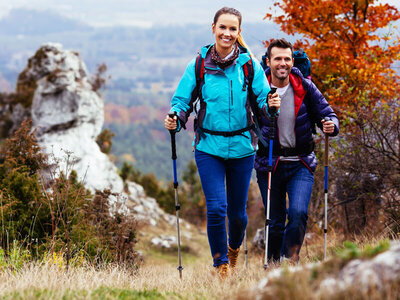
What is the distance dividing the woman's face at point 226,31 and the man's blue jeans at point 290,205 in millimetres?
1496

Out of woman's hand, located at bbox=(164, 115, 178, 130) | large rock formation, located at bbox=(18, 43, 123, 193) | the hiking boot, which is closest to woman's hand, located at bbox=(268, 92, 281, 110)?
woman's hand, located at bbox=(164, 115, 178, 130)

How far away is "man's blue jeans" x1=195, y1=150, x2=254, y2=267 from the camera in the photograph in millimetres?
4879

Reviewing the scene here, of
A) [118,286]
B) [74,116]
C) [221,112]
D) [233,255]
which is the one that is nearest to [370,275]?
[118,286]

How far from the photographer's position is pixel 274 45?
5.40 meters

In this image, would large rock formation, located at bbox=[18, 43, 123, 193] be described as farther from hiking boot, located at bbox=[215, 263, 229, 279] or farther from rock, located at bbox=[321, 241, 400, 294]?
rock, located at bbox=[321, 241, 400, 294]

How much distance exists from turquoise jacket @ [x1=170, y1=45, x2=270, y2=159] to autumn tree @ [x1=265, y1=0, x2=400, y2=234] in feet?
10.7

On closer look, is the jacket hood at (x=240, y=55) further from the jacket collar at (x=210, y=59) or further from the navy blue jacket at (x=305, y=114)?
the navy blue jacket at (x=305, y=114)

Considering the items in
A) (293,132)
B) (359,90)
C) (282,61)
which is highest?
(282,61)

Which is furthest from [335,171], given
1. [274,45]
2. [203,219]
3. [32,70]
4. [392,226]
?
[203,219]

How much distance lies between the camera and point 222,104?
15.8ft

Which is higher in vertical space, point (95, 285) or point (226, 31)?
point (226, 31)

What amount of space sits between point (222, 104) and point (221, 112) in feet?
0.27

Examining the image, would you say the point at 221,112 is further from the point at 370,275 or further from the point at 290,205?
the point at 370,275

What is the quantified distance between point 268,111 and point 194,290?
206 centimetres
